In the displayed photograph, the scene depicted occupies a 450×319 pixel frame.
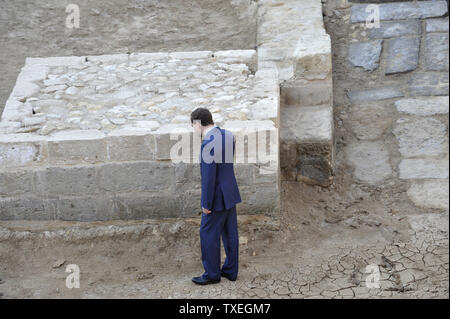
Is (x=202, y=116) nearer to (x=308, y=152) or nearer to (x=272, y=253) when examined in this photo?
(x=272, y=253)

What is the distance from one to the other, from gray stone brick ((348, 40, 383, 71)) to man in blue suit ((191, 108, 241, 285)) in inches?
126

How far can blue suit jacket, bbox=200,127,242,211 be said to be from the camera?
11.7ft

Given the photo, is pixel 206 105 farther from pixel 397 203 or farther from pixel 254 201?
pixel 397 203

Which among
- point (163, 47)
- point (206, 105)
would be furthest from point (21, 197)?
point (163, 47)

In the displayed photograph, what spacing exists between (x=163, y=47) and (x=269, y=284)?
470 cm

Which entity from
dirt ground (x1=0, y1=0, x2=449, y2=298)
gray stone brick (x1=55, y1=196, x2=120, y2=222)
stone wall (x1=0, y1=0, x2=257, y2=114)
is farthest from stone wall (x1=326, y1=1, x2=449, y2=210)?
gray stone brick (x1=55, y1=196, x2=120, y2=222)

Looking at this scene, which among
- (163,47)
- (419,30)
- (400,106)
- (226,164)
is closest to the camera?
(226,164)

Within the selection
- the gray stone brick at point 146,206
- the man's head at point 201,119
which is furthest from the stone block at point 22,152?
the man's head at point 201,119

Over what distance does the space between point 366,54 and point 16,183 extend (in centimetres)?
440

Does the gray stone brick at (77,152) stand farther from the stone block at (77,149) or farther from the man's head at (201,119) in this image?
the man's head at (201,119)

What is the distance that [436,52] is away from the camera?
619 centimetres

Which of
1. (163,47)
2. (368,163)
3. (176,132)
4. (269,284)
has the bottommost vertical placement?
(269,284)

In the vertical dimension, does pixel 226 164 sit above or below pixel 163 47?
below

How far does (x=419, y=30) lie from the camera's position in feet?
21.4
